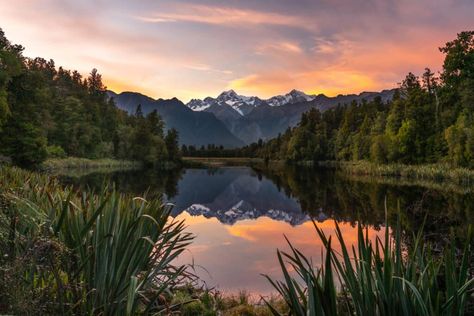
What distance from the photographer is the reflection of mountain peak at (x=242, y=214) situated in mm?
23266

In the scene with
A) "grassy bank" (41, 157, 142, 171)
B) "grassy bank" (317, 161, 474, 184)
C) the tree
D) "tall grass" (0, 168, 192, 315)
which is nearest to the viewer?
"tall grass" (0, 168, 192, 315)

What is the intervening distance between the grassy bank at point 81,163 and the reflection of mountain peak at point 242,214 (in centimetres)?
2847

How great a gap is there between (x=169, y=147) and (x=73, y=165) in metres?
39.6

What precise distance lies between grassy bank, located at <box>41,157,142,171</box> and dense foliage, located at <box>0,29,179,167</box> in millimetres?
2233

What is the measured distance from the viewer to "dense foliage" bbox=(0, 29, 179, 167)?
40.9 m

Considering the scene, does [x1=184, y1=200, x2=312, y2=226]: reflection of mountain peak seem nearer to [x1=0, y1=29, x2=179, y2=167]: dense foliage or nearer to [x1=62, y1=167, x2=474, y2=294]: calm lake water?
[x1=62, y1=167, x2=474, y2=294]: calm lake water

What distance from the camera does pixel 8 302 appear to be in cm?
392

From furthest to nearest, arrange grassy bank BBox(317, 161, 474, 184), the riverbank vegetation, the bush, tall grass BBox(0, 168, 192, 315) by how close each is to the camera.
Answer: the bush → grassy bank BBox(317, 161, 474, 184) → tall grass BBox(0, 168, 192, 315) → the riverbank vegetation

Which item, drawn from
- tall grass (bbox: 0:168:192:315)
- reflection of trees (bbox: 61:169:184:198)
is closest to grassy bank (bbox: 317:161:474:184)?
reflection of trees (bbox: 61:169:184:198)

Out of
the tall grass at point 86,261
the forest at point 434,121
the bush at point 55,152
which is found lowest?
the tall grass at point 86,261

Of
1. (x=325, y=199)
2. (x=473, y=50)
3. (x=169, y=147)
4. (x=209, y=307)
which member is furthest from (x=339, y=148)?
(x=209, y=307)

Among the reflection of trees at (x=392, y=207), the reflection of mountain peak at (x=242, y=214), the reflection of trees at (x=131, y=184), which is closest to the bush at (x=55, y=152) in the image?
the reflection of trees at (x=131, y=184)

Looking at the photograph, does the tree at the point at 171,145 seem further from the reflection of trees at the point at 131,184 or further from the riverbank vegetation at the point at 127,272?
the riverbank vegetation at the point at 127,272

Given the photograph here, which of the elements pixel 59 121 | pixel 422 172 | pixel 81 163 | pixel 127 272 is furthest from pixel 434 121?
pixel 59 121
